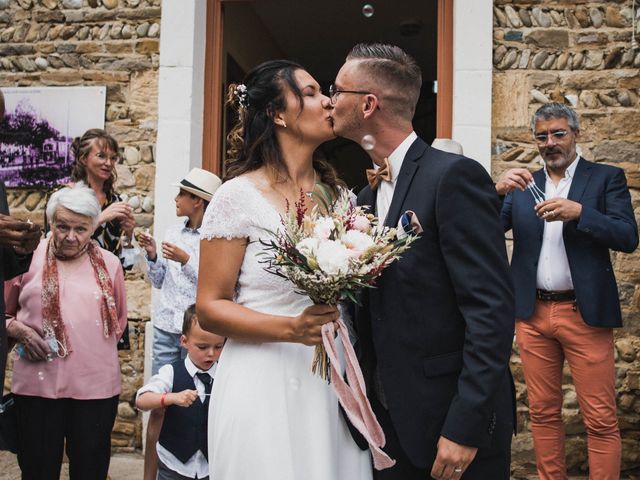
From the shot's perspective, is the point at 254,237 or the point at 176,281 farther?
A: the point at 176,281

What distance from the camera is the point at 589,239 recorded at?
424 centimetres

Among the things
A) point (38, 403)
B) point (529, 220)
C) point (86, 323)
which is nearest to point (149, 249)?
point (86, 323)

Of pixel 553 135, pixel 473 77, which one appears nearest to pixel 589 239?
pixel 553 135

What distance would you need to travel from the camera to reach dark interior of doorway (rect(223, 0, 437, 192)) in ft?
24.6

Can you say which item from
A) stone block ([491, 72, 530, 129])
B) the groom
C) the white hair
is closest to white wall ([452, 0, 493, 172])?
stone block ([491, 72, 530, 129])

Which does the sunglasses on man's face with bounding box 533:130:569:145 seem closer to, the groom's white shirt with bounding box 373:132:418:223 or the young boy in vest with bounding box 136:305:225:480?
the groom's white shirt with bounding box 373:132:418:223

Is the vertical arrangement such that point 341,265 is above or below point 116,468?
above

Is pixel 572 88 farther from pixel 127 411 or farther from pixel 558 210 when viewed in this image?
pixel 127 411

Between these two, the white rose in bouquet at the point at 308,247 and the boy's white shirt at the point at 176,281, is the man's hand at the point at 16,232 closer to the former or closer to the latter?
the white rose in bouquet at the point at 308,247

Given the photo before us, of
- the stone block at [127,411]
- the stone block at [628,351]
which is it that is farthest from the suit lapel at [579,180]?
the stone block at [127,411]

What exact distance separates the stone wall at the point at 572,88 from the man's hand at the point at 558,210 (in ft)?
4.37

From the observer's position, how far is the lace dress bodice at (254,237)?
237cm

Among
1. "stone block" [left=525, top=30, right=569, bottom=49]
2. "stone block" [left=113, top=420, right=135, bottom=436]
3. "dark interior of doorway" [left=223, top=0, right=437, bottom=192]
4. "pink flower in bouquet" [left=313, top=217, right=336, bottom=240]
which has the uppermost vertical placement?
"dark interior of doorway" [left=223, top=0, right=437, bottom=192]

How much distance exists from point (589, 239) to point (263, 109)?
99.8 inches
